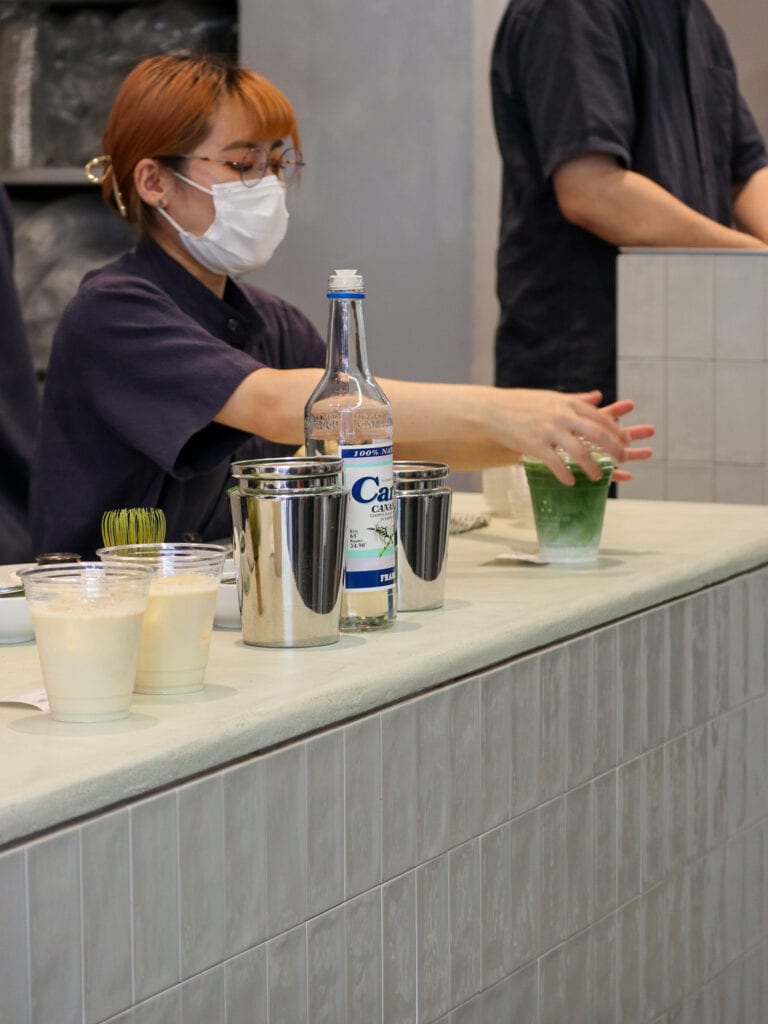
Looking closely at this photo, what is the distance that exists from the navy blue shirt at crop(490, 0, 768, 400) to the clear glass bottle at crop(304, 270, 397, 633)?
140 cm

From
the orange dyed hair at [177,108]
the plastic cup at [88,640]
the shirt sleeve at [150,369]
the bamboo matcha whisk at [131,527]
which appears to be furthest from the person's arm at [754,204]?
the plastic cup at [88,640]

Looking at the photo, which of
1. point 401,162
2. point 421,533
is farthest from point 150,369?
point 401,162

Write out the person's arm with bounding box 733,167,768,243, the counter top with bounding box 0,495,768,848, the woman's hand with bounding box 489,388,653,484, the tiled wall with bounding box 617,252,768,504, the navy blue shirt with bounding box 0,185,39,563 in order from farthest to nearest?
the person's arm with bounding box 733,167,768,243
the tiled wall with bounding box 617,252,768,504
the navy blue shirt with bounding box 0,185,39,563
the woman's hand with bounding box 489,388,653,484
the counter top with bounding box 0,495,768,848

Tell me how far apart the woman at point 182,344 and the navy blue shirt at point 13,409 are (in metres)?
0.34

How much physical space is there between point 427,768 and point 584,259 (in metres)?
1.72

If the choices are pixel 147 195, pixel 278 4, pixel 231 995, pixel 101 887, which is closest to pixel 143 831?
pixel 101 887

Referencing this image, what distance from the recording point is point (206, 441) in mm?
1771

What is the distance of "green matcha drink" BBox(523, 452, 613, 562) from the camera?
1.62 metres

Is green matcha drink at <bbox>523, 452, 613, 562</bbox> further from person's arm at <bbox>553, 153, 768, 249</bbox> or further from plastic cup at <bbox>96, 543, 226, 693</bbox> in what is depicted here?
person's arm at <bbox>553, 153, 768, 249</bbox>

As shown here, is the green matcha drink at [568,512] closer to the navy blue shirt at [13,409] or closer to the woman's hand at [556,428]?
the woman's hand at [556,428]

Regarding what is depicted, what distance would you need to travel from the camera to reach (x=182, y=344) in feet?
Result: 5.79

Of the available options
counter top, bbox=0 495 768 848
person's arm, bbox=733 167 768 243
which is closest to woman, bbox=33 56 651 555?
counter top, bbox=0 495 768 848

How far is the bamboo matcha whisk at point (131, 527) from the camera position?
1.34 meters

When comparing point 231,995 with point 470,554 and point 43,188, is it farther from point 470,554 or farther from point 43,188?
point 43,188
